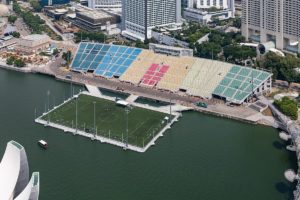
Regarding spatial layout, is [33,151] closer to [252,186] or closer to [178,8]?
[252,186]

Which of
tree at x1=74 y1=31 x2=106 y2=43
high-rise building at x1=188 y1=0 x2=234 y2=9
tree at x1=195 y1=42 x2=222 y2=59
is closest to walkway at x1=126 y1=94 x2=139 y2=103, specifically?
tree at x1=195 y1=42 x2=222 y2=59

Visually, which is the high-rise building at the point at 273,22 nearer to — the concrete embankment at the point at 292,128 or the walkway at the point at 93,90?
the concrete embankment at the point at 292,128

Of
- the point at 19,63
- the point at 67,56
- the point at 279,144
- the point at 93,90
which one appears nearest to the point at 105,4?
the point at 67,56

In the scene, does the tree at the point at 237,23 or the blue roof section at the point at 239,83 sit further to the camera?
the tree at the point at 237,23

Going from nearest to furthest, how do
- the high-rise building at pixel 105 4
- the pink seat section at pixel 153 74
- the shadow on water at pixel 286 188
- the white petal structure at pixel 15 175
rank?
the white petal structure at pixel 15 175
the shadow on water at pixel 286 188
the pink seat section at pixel 153 74
the high-rise building at pixel 105 4

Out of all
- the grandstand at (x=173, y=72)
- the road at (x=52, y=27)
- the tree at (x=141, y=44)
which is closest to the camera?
the grandstand at (x=173, y=72)

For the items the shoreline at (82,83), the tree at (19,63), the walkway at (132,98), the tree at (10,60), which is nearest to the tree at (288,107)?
the shoreline at (82,83)

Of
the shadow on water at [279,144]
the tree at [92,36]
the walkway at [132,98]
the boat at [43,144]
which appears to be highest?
the tree at [92,36]
